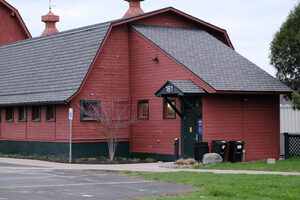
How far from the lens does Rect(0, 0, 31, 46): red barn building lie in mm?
46750

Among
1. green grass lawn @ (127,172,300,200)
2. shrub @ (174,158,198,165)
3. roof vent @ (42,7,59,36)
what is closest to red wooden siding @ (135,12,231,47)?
shrub @ (174,158,198,165)

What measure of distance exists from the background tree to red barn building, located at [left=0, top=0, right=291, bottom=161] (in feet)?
2.71

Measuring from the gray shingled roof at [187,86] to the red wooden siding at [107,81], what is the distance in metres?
4.79

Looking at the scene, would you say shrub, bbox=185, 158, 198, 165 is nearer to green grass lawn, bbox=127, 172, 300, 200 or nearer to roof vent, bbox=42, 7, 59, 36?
green grass lawn, bbox=127, 172, 300, 200

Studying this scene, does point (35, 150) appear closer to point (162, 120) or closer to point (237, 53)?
point (162, 120)

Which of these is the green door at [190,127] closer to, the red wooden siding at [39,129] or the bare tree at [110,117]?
the bare tree at [110,117]

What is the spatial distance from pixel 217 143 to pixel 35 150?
10.4m

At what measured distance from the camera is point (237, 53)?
30.7 metres

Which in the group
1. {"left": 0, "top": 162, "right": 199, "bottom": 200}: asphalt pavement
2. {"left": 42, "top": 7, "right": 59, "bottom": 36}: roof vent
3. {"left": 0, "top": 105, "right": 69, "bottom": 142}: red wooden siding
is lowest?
{"left": 0, "top": 162, "right": 199, "bottom": 200}: asphalt pavement

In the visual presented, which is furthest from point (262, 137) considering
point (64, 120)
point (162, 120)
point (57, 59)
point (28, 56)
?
point (28, 56)

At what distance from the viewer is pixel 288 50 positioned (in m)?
28.3

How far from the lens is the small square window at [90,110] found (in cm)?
2909

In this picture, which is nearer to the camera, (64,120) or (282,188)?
(282,188)

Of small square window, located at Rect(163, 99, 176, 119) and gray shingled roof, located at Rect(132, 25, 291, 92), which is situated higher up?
gray shingled roof, located at Rect(132, 25, 291, 92)
